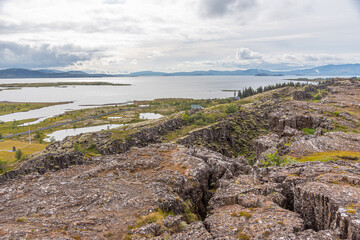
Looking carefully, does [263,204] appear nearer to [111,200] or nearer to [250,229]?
[250,229]

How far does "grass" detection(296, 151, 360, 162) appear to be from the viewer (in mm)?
31188

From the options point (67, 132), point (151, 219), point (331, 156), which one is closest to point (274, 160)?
point (331, 156)

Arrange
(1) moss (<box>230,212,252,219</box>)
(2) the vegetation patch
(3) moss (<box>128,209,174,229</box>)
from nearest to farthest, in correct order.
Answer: (3) moss (<box>128,209,174,229</box>), (1) moss (<box>230,212,252,219</box>), (2) the vegetation patch

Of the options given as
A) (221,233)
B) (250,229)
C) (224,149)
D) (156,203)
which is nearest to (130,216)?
(156,203)

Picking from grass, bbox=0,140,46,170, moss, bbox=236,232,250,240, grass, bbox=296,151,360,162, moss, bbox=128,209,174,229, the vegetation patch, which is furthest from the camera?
grass, bbox=0,140,46,170

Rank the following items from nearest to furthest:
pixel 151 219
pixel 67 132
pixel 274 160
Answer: pixel 151 219, pixel 274 160, pixel 67 132

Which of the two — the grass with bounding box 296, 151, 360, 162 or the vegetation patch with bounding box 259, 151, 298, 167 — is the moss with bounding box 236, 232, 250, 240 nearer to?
the vegetation patch with bounding box 259, 151, 298, 167

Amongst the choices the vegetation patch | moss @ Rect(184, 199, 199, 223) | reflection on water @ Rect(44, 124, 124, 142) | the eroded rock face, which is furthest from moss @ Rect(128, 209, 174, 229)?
reflection on water @ Rect(44, 124, 124, 142)

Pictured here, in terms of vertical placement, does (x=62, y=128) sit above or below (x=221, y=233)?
below

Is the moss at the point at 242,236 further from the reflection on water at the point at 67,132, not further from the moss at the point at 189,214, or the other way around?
the reflection on water at the point at 67,132

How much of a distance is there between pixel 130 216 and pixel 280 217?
1283cm

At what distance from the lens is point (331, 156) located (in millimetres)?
32125

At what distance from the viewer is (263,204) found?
819 inches

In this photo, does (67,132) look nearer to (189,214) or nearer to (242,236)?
(189,214)
